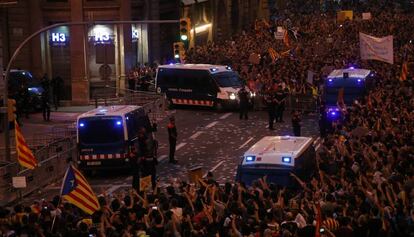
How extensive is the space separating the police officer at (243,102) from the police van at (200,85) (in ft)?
6.50

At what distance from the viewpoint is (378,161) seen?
17359 millimetres

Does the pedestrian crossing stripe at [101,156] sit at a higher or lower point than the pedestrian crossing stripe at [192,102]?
lower

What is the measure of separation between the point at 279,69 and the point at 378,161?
2236cm

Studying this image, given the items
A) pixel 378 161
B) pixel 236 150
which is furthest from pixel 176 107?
pixel 378 161

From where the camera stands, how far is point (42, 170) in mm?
23891

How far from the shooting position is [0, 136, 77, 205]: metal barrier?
72.7 ft

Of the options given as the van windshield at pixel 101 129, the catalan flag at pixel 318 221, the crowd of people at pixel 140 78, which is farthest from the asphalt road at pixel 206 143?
the catalan flag at pixel 318 221

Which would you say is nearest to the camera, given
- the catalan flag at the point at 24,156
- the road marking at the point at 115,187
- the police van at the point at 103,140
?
the catalan flag at the point at 24,156

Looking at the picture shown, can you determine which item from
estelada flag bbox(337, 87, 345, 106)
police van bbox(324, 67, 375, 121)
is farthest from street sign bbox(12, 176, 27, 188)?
police van bbox(324, 67, 375, 121)

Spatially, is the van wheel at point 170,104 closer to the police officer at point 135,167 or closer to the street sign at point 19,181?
the police officer at point 135,167

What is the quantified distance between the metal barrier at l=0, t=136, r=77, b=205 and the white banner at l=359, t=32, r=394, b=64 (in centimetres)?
1252

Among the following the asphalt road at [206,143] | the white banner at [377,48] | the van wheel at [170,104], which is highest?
the white banner at [377,48]

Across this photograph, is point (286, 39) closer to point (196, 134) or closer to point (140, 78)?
point (140, 78)

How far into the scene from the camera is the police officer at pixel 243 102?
34.2 meters
